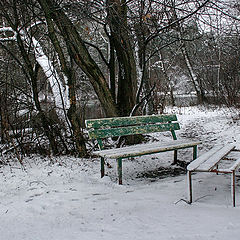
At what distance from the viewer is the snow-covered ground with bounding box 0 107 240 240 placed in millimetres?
2205

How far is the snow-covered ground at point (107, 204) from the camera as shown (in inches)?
86.8

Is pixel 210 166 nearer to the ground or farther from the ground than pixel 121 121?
nearer to the ground

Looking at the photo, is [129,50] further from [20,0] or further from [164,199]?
[164,199]

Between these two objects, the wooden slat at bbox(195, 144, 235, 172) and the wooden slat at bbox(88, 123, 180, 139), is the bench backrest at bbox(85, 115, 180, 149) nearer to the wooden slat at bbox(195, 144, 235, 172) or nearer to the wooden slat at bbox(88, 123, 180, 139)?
the wooden slat at bbox(88, 123, 180, 139)

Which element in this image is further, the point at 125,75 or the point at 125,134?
the point at 125,75

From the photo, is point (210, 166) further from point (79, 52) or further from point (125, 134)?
point (79, 52)

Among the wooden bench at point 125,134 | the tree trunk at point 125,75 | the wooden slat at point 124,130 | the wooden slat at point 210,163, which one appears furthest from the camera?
the tree trunk at point 125,75

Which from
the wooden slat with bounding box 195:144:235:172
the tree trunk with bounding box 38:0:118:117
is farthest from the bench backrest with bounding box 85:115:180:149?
the wooden slat with bounding box 195:144:235:172

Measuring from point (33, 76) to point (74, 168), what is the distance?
1922mm

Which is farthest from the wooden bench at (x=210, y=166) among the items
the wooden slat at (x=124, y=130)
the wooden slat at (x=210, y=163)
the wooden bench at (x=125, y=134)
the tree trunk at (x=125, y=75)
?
the tree trunk at (x=125, y=75)

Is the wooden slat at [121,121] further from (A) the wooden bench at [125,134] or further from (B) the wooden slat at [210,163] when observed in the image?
(B) the wooden slat at [210,163]

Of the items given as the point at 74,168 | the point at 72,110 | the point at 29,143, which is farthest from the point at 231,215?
the point at 29,143

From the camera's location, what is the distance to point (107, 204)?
2881 mm

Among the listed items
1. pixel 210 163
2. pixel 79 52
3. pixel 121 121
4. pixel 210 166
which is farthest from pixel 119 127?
pixel 210 166
